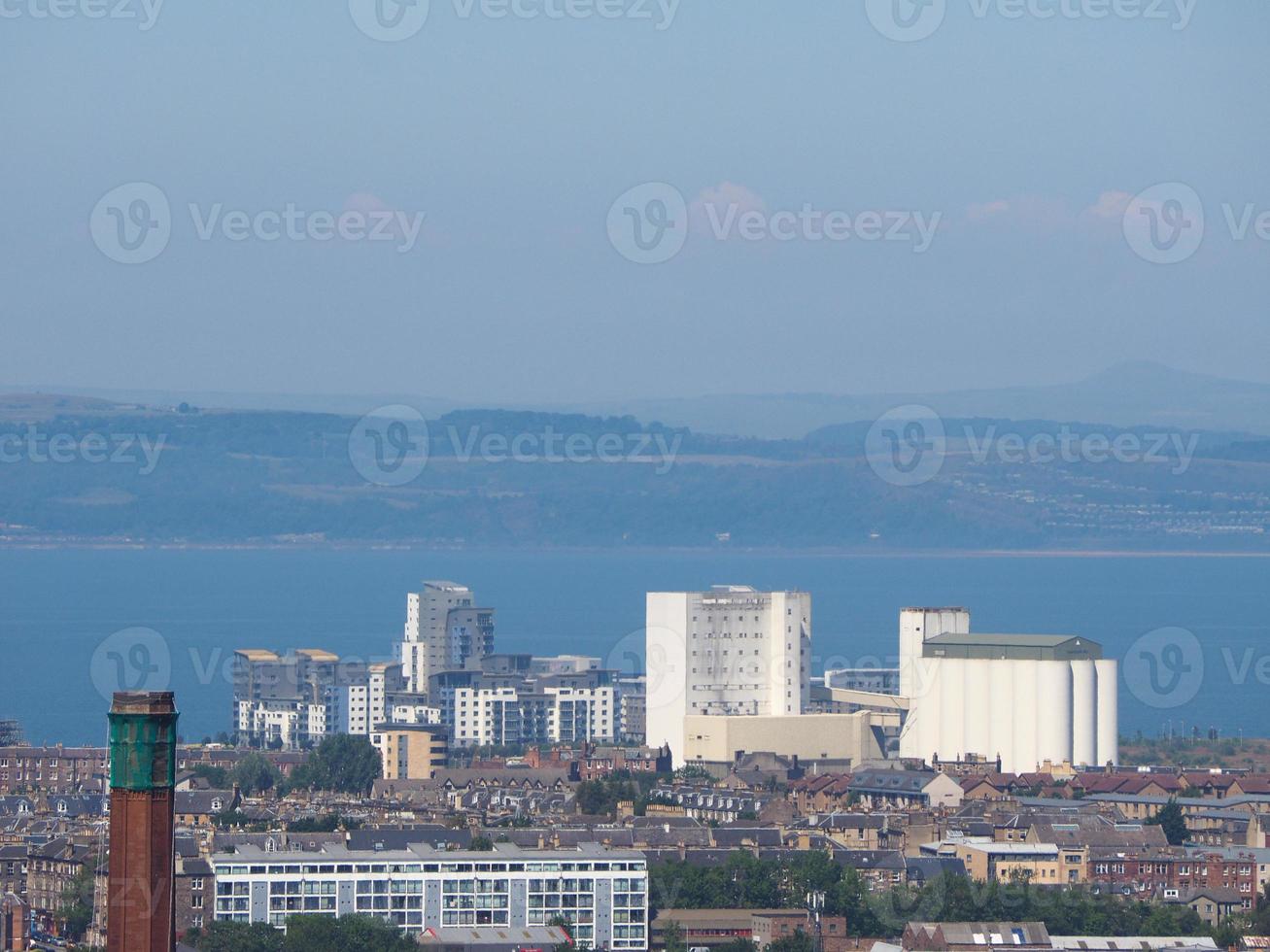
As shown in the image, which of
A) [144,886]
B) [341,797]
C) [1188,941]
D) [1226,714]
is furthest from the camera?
[1226,714]

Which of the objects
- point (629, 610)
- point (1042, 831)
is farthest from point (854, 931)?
point (629, 610)

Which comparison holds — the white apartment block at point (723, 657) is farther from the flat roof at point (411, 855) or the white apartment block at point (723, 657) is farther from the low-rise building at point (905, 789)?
the flat roof at point (411, 855)

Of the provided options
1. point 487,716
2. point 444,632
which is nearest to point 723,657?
point 487,716

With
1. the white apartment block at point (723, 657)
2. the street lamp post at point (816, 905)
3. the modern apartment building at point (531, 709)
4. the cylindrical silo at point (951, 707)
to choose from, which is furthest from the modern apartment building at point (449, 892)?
the modern apartment building at point (531, 709)

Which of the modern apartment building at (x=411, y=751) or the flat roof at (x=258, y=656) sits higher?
the flat roof at (x=258, y=656)

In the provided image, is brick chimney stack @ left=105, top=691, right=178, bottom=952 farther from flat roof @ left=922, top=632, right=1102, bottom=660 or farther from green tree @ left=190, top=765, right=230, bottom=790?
flat roof @ left=922, top=632, right=1102, bottom=660

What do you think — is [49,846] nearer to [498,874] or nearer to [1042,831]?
[498,874]
